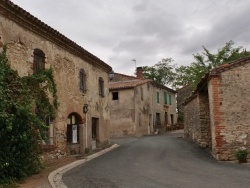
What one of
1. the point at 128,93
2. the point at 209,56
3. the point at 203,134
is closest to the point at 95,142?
the point at 203,134

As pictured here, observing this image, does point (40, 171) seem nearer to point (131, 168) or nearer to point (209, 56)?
point (131, 168)

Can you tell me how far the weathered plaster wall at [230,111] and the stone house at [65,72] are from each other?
659cm

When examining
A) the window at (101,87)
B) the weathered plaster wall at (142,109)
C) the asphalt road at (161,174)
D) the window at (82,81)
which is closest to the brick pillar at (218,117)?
the asphalt road at (161,174)

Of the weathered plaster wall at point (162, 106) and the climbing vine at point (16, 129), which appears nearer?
the climbing vine at point (16, 129)

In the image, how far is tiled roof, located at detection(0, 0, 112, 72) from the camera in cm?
1102

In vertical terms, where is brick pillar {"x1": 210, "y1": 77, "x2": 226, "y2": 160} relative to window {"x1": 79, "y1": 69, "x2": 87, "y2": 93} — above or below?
below

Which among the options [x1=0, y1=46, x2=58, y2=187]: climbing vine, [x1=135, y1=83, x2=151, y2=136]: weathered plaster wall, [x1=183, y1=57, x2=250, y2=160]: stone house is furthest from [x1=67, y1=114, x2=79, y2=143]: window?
[x1=135, y1=83, x2=151, y2=136]: weathered plaster wall

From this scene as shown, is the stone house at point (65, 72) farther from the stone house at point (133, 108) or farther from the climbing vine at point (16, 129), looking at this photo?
the stone house at point (133, 108)

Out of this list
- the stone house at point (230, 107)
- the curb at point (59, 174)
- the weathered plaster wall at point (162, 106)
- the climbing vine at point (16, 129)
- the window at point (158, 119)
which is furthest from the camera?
the window at point (158, 119)

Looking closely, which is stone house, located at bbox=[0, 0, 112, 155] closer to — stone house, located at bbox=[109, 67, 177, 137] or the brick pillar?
the brick pillar

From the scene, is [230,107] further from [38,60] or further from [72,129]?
[38,60]

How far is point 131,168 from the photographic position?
434 inches

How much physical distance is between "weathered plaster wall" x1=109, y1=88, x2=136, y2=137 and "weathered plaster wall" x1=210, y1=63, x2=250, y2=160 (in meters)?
16.0

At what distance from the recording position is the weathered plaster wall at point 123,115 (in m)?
29.4
